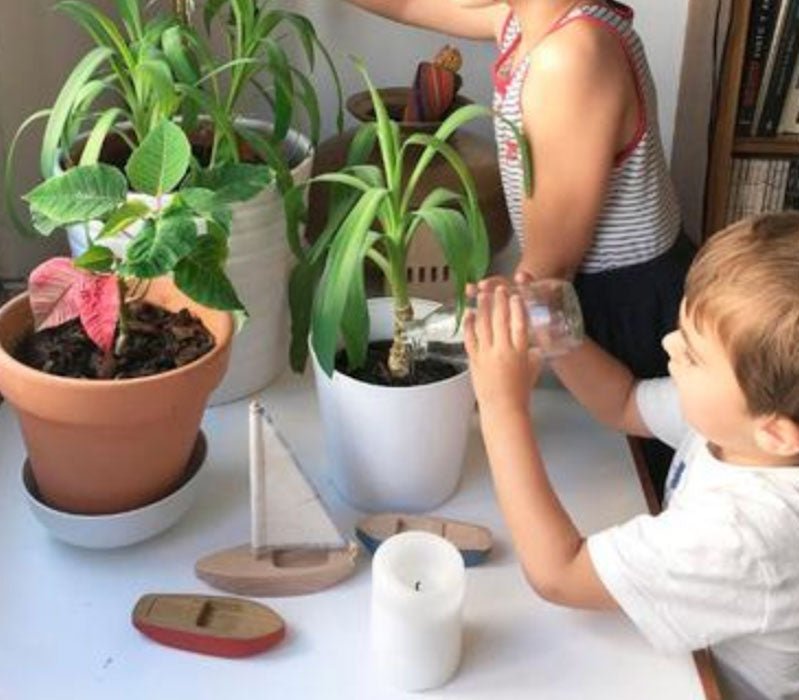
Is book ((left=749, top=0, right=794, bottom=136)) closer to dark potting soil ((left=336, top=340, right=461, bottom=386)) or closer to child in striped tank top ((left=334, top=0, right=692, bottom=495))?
child in striped tank top ((left=334, top=0, right=692, bottom=495))

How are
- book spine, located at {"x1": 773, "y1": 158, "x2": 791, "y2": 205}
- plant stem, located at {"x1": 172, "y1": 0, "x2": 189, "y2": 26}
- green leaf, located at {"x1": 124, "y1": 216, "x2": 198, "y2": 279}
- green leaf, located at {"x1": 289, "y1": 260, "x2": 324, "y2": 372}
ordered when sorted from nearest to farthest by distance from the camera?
green leaf, located at {"x1": 124, "y1": 216, "x2": 198, "y2": 279} → green leaf, located at {"x1": 289, "y1": 260, "x2": 324, "y2": 372} → plant stem, located at {"x1": 172, "y1": 0, "x2": 189, "y2": 26} → book spine, located at {"x1": 773, "y1": 158, "x2": 791, "y2": 205}

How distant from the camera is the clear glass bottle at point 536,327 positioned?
3.14 ft

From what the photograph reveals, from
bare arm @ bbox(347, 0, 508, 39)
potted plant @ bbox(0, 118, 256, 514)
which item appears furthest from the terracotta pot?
bare arm @ bbox(347, 0, 508, 39)

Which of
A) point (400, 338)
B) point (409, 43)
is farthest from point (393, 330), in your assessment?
point (409, 43)

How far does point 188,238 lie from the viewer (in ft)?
2.59

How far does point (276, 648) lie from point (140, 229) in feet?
1.04

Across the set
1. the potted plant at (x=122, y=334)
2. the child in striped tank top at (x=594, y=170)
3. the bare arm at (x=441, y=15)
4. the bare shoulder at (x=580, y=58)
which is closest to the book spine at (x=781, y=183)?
the child in striped tank top at (x=594, y=170)

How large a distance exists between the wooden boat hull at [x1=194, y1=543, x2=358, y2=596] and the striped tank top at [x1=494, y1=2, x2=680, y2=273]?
0.37 metres

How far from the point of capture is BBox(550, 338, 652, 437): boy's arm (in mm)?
1065

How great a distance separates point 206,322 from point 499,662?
0.34 metres

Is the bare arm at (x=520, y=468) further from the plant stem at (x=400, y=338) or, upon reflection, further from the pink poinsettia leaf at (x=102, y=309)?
the pink poinsettia leaf at (x=102, y=309)

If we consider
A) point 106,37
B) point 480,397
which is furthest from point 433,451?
point 106,37

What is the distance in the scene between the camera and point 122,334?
0.90 meters

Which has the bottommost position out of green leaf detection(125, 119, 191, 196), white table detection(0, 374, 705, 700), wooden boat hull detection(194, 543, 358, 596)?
white table detection(0, 374, 705, 700)
